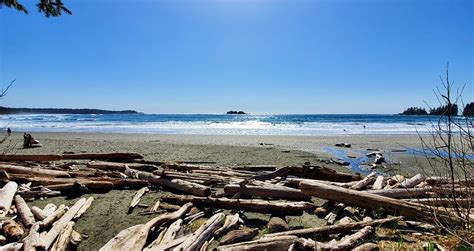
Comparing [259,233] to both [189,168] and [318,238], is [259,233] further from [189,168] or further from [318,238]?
[189,168]

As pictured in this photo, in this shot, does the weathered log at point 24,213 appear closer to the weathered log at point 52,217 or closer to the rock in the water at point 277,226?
the weathered log at point 52,217

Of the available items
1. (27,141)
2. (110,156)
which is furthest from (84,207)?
(27,141)

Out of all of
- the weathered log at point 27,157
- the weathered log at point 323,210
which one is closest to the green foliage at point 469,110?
the weathered log at point 323,210

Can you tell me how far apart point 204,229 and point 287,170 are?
4.22 meters

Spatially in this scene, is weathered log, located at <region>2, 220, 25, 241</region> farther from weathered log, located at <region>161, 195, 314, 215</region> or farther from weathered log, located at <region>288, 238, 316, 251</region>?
weathered log, located at <region>288, 238, 316, 251</region>

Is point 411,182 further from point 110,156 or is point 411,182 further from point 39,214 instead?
point 110,156

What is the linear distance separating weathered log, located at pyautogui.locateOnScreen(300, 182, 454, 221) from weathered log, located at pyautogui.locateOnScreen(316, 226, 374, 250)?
3.26 feet

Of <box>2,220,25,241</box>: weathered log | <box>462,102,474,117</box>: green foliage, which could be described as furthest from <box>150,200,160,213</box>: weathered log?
<box>462,102,474,117</box>: green foliage

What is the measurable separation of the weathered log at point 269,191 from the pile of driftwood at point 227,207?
0.02 meters

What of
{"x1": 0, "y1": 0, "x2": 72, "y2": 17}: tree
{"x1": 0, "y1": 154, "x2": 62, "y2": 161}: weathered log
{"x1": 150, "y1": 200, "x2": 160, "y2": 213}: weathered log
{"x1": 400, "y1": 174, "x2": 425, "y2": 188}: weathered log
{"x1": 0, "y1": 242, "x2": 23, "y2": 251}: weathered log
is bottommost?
{"x1": 150, "y1": 200, "x2": 160, "y2": 213}: weathered log

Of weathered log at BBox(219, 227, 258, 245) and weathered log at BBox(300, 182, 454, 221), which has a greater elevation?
weathered log at BBox(300, 182, 454, 221)

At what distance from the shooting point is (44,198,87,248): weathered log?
13.6 ft

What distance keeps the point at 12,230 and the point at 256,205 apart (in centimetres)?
382

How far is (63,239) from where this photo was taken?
170 inches
